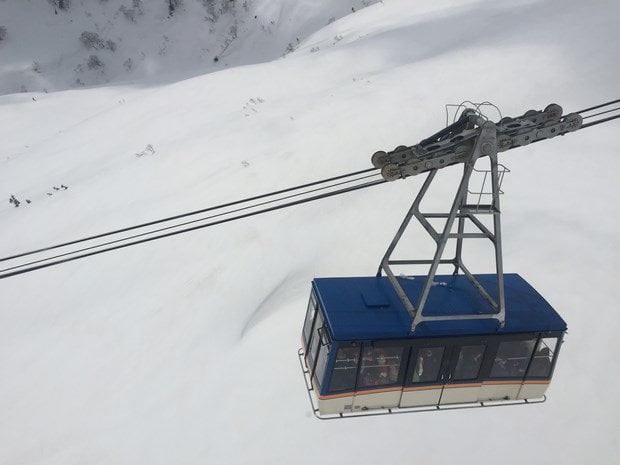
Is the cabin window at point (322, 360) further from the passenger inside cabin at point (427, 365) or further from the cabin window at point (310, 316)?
the passenger inside cabin at point (427, 365)

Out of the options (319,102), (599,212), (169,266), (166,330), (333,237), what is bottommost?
(166,330)

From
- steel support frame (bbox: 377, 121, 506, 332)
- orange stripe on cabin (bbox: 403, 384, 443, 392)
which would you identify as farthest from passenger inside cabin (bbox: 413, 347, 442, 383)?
steel support frame (bbox: 377, 121, 506, 332)

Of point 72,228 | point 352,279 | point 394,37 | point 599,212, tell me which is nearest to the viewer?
point 352,279

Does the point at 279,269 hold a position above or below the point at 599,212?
below

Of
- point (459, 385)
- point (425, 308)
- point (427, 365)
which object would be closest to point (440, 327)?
point (425, 308)

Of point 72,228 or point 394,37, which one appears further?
point 394,37

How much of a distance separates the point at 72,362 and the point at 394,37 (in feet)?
75.2

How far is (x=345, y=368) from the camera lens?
27.7ft

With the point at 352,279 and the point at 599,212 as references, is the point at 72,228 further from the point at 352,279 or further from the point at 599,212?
the point at 599,212

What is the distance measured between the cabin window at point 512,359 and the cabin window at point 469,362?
0.36 m

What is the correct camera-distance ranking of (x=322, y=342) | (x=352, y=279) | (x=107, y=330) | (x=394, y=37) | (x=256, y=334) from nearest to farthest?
(x=322, y=342) → (x=352, y=279) → (x=256, y=334) → (x=107, y=330) → (x=394, y=37)

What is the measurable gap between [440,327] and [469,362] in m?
1.07

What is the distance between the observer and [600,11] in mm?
20906

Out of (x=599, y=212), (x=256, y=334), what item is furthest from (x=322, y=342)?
(x=599, y=212)
